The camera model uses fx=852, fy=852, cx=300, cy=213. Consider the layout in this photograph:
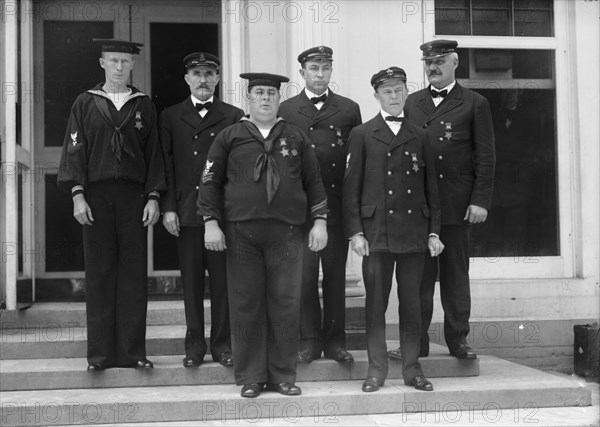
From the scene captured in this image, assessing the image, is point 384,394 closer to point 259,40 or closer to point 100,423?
point 100,423

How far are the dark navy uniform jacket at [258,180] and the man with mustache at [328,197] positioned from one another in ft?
1.10

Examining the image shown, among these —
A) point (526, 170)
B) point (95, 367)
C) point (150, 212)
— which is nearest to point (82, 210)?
point (150, 212)

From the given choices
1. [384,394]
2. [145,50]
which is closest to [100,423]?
[384,394]

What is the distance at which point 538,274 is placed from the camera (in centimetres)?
742

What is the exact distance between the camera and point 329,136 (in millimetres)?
5637

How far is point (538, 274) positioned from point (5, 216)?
4482 millimetres

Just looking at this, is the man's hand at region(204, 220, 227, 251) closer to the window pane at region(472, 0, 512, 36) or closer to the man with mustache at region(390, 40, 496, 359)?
the man with mustache at region(390, 40, 496, 359)

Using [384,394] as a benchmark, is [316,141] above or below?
above

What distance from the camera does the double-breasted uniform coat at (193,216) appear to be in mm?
5488

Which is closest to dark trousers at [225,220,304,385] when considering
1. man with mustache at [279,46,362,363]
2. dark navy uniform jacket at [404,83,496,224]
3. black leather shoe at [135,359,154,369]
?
man with mustache at [279,46,362,363]

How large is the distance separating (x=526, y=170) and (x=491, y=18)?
1.36m

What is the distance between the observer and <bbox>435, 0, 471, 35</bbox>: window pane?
24.1 ft

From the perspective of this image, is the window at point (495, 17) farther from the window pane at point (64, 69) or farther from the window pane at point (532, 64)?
the window pane at point (64, 69)

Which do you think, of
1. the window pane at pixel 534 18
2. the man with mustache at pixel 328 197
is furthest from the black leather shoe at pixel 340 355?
the window pane at pixel 534 18
